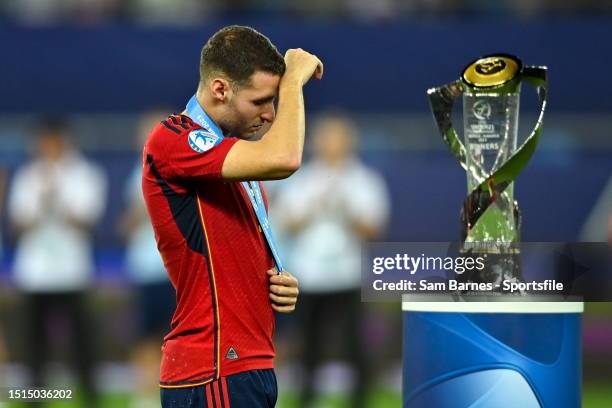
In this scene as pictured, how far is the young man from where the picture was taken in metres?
3.44

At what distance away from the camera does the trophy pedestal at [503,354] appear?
348cm

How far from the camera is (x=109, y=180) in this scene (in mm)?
11602

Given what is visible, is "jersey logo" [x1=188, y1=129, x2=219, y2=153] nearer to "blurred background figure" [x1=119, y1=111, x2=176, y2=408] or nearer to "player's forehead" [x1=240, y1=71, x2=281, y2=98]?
"player's forehead" [x1=240, y1=71, x2=281, y2=98]

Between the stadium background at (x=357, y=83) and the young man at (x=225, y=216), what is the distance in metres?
7.58

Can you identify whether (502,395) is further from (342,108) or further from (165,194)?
(342,108)

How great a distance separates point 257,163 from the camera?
3.36 meters

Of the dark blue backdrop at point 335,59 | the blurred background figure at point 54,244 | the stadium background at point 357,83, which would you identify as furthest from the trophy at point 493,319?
the dark blue backdrop at point 335,59

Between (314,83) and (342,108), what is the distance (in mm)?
455

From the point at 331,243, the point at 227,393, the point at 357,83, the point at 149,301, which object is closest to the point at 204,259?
the point at 227,393

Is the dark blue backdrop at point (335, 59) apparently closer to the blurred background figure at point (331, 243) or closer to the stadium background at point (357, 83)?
the stadium background at point (357, 83)

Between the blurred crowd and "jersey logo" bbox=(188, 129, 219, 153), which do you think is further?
the blurred crowd

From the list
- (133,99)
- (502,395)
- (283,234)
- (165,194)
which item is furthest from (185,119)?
(133,99)

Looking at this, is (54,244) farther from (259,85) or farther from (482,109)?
(482,109)

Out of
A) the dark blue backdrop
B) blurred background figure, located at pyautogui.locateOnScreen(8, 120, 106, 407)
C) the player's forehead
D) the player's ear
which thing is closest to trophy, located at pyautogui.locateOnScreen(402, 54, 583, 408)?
the player's forehead
